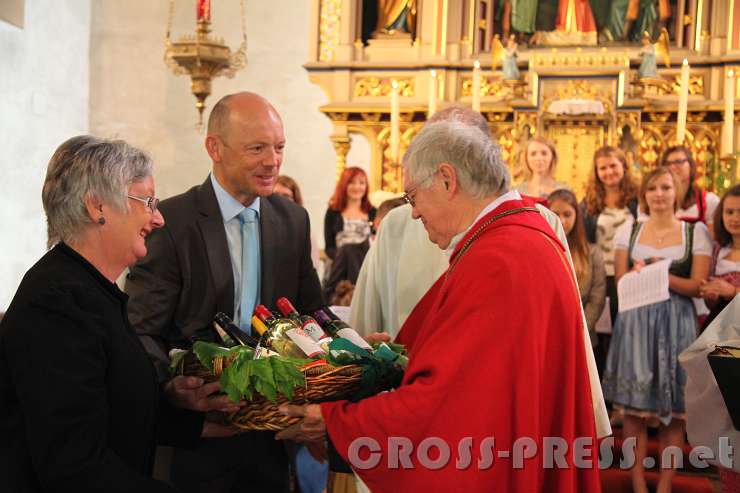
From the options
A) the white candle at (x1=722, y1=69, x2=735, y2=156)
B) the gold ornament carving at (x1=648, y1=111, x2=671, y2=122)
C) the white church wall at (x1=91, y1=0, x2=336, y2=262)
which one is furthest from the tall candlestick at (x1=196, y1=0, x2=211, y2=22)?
the white candle at (x1=722, y1=69, x2=735, y2=156)

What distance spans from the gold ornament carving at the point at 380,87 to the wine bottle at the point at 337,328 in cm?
496

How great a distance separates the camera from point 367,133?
7754mm

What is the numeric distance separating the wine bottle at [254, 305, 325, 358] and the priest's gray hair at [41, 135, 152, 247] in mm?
560

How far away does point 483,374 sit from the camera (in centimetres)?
220

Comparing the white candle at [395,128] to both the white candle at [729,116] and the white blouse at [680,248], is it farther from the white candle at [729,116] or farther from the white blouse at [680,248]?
the white candle at [729,116]

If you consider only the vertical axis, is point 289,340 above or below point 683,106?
below

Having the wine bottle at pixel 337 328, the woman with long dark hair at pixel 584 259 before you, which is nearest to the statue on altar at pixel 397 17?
the woman with long dark hair at pixel 584 259

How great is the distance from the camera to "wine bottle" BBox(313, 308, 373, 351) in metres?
2.62

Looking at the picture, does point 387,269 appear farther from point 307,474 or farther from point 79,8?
point 79,8

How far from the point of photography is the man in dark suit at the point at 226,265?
2.93 meters

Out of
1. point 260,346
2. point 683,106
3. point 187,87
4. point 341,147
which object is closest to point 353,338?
point 260,346

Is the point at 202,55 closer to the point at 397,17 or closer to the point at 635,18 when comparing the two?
the point at 397,17

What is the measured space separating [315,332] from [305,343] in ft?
0.46

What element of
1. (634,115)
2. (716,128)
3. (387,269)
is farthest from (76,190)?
(716,128)
